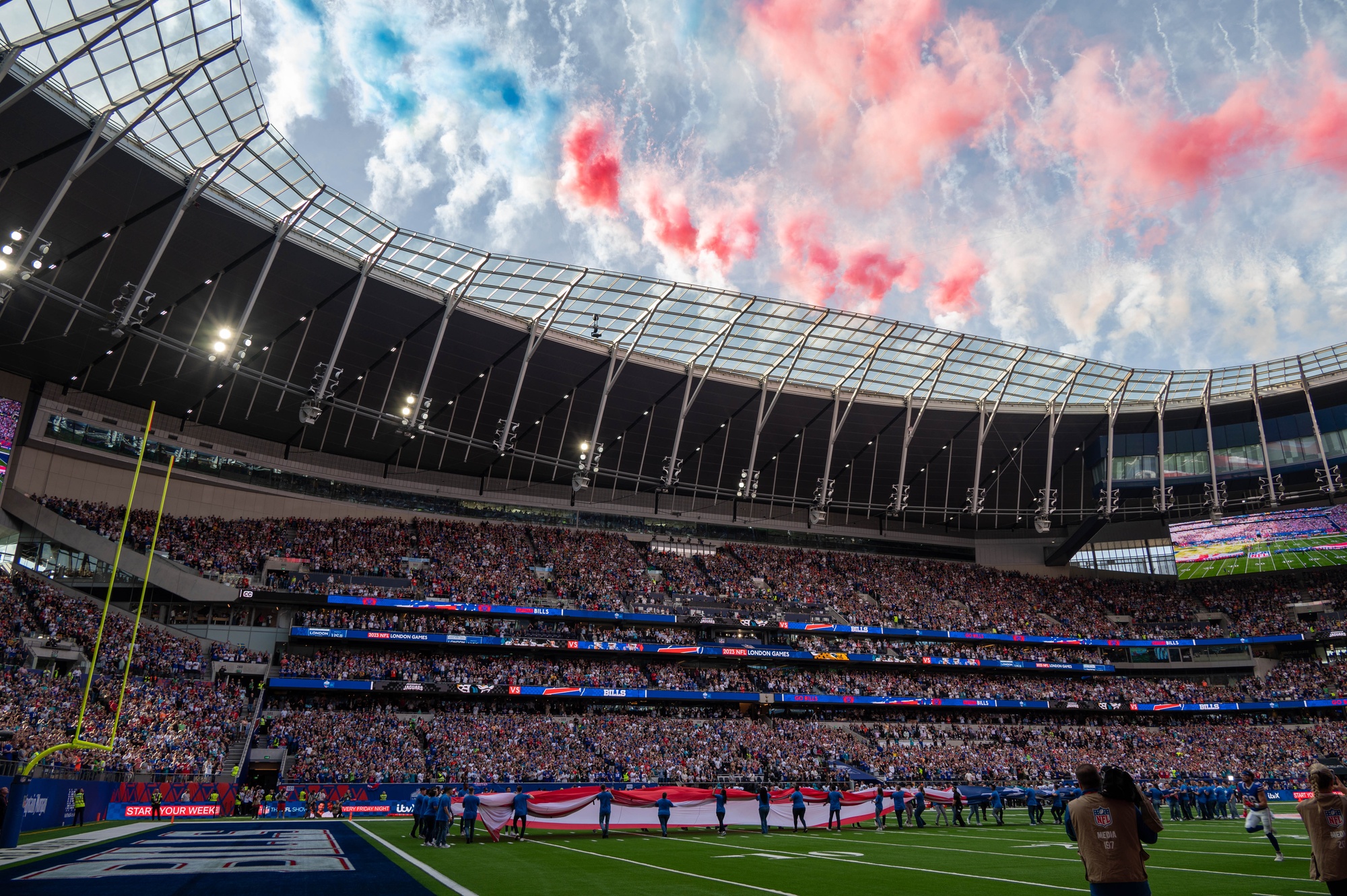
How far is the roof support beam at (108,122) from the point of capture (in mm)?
27906

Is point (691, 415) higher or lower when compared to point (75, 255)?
higher

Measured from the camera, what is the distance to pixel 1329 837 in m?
6.97

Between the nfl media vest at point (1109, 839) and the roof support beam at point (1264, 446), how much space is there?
60.1 metres

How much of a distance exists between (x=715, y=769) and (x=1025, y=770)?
19489 millimetres

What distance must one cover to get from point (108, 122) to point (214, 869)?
2816 centimetres

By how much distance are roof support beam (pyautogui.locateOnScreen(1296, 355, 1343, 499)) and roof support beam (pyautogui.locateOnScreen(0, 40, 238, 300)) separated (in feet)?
209

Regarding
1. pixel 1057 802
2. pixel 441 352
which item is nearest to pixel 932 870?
pixel 1057 802

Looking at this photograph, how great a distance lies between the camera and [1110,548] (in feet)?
232

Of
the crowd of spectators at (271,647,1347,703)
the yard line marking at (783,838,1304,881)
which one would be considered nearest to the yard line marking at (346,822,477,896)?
the yard line marking at (783,838,1304,881)

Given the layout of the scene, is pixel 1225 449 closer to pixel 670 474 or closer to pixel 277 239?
pixel 670 474

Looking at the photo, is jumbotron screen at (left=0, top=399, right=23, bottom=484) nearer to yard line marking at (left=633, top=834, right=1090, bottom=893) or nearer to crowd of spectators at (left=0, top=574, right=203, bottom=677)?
crowd of spectators at (left=0, top=574, right=203, bottom=677)

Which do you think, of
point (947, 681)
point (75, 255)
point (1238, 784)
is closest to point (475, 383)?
point (75, 255)

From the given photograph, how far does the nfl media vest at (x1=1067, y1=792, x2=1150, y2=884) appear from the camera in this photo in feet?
19.4

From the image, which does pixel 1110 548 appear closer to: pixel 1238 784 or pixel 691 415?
pixel 1238 784
